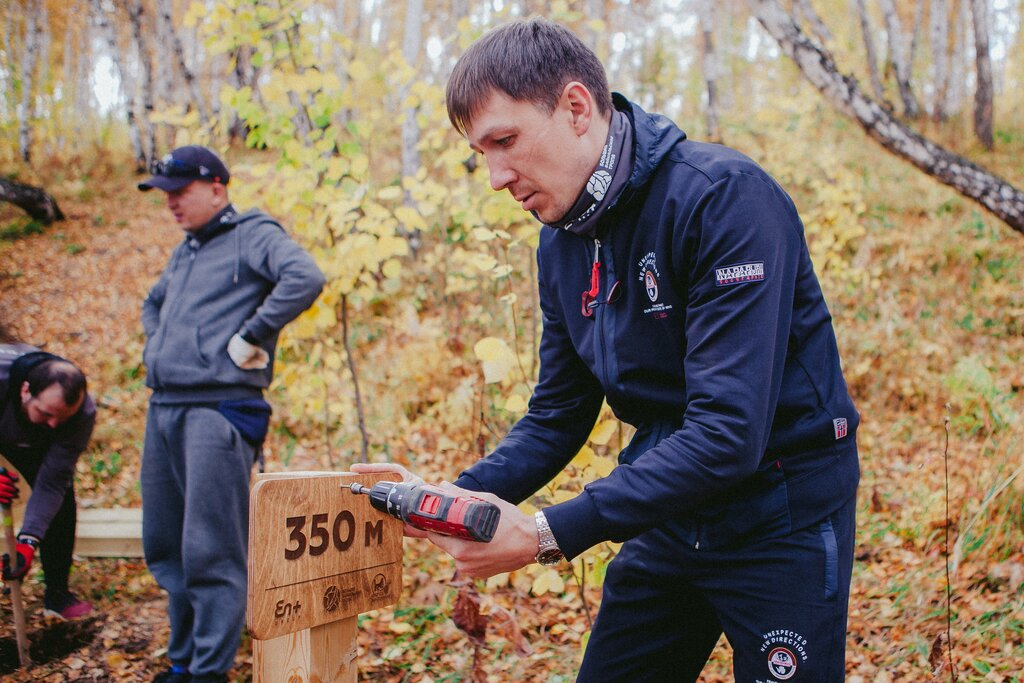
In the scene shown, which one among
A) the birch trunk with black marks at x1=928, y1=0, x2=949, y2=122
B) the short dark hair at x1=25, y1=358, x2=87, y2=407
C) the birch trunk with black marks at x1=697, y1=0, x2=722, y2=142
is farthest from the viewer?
the birch trunk with black marks at x1=928, y1=0, x2=949, y2=122

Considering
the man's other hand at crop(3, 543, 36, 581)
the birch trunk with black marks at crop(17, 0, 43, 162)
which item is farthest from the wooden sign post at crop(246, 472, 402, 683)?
the birch trunk with black marks at crop(17, 0, 43, 162)

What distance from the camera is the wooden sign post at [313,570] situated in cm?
151

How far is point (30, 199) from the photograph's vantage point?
→ 13.2 m

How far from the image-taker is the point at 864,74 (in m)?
17.2

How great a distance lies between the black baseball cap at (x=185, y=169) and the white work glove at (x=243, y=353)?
853 millimetres

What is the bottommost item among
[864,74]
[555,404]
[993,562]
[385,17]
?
[993,562]

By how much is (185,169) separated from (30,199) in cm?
1181

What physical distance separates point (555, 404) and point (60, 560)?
3.93m

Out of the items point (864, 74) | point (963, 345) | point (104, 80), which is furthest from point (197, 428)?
point (104, 80)

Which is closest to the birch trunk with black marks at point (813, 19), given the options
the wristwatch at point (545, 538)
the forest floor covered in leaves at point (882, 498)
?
the forest floor covered in leaves at point (882, 498)

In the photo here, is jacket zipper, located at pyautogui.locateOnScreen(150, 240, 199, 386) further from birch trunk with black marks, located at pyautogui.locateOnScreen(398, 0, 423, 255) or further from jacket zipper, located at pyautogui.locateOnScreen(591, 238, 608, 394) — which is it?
birch trunk with black marks, located at pyautogui.locateOnScreen(398, 0, 423, 255)

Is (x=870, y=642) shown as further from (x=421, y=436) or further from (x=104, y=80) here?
(x=104, y=80)

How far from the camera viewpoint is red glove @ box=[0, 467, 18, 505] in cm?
387

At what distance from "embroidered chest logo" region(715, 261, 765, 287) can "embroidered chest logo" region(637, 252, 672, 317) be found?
7.3 inches
